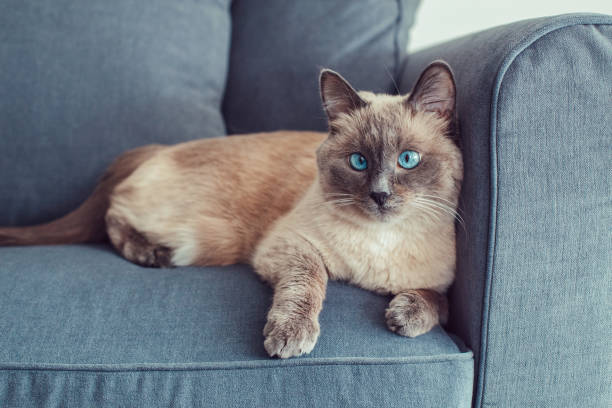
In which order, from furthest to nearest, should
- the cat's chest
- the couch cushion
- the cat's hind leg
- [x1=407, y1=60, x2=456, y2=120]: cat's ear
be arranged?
the cat's hind leg < the cat's chest < [x1=407, y1=60, x2=456, y2=120]: cat's ear < the couch cushion

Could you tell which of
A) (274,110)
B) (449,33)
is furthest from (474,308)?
(449,33)

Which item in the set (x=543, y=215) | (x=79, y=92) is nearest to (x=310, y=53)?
(x=79, y=92)

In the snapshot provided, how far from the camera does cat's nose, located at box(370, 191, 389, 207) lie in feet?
3.60

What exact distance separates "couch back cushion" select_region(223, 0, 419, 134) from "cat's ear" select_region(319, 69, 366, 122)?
Answer: 22.3 inches

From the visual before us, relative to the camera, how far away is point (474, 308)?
1.04m

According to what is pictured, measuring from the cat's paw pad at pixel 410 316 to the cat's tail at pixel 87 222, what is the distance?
1.07 meters

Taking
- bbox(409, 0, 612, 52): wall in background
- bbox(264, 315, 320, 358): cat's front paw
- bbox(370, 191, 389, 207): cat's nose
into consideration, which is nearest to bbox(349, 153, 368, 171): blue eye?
bbox(370, 191, 389, 207): cat's nose

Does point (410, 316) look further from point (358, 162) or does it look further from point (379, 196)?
point (358, 162)

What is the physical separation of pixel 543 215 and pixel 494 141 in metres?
0.19

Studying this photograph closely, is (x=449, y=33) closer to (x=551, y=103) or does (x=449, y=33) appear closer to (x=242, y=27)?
(x=242, y=27)

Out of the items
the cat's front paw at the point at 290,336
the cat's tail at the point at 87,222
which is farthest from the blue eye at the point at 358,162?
the cat's tail at the point at 87,222

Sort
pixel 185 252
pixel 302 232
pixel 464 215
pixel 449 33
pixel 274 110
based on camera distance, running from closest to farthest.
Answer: pixel 464 215, pixel 302 232, pixel 185 252, pixel 274 110, pixel 449 33

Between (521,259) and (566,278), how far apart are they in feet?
0.35

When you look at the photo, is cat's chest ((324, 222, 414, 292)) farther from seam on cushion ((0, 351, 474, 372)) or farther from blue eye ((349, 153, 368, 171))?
seam on cushion ((0, 351, 474, 372))
